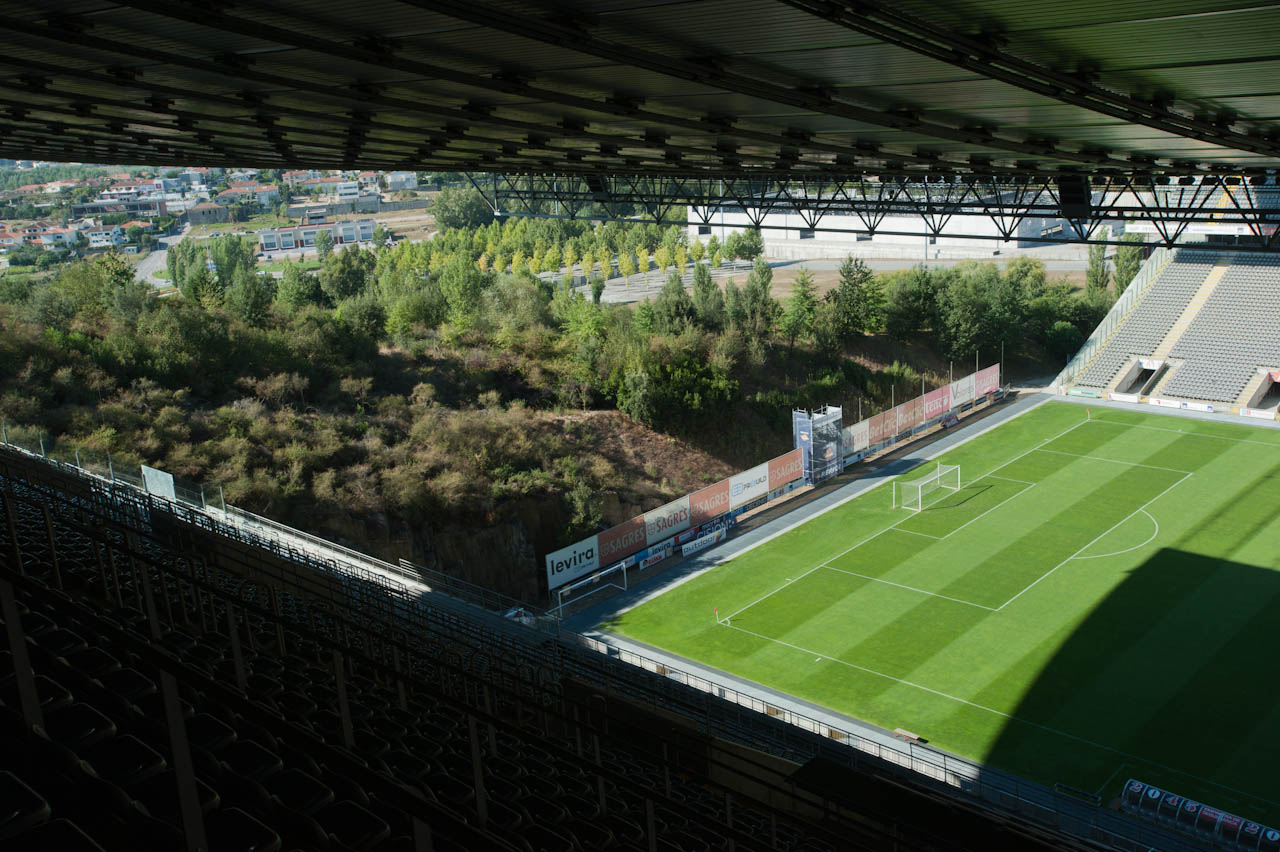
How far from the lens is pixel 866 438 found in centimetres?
3266

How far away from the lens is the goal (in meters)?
28.8

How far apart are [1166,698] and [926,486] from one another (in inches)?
485

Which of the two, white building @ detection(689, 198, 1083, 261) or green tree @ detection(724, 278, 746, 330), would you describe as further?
white building @ detection(689, 198, 1083, 261)

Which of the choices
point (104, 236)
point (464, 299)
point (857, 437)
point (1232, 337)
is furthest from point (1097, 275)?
point (104, 236)

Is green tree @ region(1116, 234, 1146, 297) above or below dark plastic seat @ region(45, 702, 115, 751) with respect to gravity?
below

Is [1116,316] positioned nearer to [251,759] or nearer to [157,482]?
[157,482]

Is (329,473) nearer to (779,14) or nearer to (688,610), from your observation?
(688,610)

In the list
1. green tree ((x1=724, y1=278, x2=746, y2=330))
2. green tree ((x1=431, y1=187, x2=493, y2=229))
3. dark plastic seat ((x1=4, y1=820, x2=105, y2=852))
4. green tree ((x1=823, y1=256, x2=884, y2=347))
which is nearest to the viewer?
A: dark plastic seat ((x1=4, y1=820, x2=105, y2=852))

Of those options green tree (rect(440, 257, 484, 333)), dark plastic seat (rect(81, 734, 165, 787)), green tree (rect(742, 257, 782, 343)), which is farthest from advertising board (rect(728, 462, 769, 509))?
dark plastic seat (rect(81, 734, 165, 787))

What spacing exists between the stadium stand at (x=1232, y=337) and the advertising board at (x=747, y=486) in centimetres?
1825

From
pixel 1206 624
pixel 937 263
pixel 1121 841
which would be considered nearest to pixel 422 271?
pixel 937 263

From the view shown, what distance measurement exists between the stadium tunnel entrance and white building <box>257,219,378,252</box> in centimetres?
8180

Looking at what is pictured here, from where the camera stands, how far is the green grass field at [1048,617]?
17109mm

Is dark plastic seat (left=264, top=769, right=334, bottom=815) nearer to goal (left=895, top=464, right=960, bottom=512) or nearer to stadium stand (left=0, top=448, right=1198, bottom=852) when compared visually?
stadium stand (left=0, top=448, right=1198, bottom=852)
